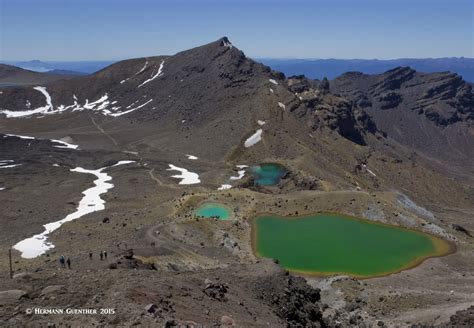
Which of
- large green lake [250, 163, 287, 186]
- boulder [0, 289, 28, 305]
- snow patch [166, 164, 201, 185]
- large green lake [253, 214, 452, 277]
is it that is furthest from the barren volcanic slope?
large green lake [250, 163, 287, 186]

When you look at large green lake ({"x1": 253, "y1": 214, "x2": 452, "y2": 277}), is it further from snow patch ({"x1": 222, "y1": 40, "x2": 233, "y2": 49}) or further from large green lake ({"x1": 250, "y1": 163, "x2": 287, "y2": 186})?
snow patch ({"x1": 222, "y1": 40, "x2": 233, "y2": 49})

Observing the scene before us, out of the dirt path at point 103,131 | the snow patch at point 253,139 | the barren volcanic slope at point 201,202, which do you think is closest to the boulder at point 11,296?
the barren volcanic slope at point 201,202

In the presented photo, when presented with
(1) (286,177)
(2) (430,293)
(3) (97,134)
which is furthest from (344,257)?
(3) (97,134)

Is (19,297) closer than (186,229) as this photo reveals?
Yes

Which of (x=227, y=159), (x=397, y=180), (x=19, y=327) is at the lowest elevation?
(x=397, y=180)

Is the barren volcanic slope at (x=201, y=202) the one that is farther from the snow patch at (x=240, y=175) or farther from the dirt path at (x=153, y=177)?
the dirt path at (x=153, y=177)

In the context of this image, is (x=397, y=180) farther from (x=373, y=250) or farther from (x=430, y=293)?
(x=430, y=293)

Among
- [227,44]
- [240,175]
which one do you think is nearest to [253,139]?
[240,175]
